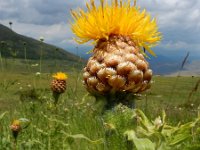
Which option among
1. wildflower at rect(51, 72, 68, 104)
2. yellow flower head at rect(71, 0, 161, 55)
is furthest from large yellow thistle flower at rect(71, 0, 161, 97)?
wildflower at rect(51, 72, 68, 104)

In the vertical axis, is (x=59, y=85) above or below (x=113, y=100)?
above

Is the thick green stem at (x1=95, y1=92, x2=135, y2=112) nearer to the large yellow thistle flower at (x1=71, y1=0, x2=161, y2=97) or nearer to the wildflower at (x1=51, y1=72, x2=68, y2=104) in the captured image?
the large yellow thistle flower at (x1=71, y1=0, x2=161, y2=97)

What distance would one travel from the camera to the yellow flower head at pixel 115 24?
3449 mm

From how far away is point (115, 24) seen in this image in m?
3.50

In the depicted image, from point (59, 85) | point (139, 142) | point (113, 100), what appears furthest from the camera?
point (59, 85)

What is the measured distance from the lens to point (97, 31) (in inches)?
137

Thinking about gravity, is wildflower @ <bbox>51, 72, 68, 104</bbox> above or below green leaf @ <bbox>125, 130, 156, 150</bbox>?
above

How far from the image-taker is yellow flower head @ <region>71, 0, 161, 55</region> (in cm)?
345

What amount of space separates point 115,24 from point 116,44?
18 centimetres

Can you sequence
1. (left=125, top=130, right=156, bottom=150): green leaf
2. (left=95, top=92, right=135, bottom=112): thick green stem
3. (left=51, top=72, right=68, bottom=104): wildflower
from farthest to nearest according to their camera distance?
(left=51, top=72, right=68, bottom=104): wildflower < (left=95, top=92, right=135, bottom=112): thick green stem < (left=125, top=130, right=156, bottom=150): green leaf

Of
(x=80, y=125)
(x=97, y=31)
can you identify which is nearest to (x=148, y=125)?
(x=97, y=31)

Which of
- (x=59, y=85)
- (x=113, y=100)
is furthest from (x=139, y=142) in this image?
(x=59, y=85)

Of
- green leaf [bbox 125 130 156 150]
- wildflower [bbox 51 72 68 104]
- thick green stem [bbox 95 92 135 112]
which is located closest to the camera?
green leaf [bbox 125 130 156 150]

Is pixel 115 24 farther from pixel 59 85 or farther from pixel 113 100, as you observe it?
pixel 59 85
